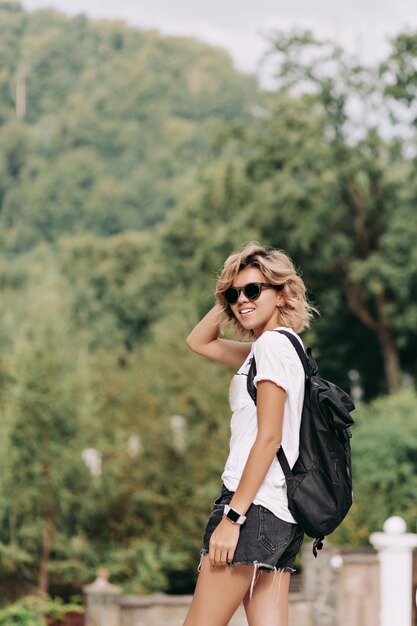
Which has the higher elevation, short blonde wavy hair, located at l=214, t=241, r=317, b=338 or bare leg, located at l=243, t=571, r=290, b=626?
short blonde wavy hair, located at l=214, t=241, r=317, b=338

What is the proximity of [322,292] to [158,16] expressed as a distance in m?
128

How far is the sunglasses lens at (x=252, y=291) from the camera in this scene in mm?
3320

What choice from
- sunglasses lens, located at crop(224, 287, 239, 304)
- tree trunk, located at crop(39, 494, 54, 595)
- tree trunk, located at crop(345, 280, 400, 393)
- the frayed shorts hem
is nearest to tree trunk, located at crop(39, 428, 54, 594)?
tree trunk, located at crop(39, 494, 54, 595)

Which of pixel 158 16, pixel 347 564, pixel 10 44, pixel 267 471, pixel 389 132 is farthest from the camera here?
pixel 158 16

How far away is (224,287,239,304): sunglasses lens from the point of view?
133 inches

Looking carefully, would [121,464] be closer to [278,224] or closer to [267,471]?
[278,224]

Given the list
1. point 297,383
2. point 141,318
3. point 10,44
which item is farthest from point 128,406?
point 10,44

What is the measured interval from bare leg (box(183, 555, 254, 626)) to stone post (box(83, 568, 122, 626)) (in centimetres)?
1238

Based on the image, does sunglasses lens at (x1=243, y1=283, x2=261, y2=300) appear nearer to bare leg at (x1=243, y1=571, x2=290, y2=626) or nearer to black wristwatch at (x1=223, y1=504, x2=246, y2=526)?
black wristwatch at (x1=223, y1=504, x2=246, y2=526)

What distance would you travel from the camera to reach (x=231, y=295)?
3.39 m

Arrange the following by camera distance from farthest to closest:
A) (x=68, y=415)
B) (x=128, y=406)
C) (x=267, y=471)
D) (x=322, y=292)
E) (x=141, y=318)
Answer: (x=141, y=318)
(x=322, y=292)
(x=128, y=406)
(x=68, y=415)
(x=267, y=471)

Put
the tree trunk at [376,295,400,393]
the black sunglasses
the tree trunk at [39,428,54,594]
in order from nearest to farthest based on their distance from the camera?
the black sunglasses < the tree trunk at [39,428,54,594] < the tree trunk at [376,295,400,393]

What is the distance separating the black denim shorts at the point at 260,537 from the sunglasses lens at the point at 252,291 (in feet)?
1.69

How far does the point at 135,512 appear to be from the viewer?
20516 mm
